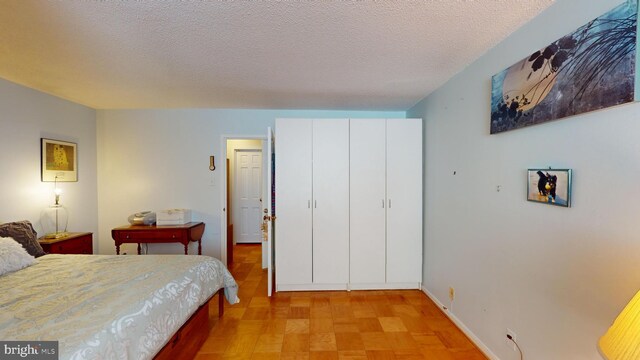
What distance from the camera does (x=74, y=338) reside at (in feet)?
3.56

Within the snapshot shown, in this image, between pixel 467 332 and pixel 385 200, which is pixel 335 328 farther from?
pixel 385 200

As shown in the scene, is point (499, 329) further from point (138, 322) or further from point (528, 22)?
point (138, 322)

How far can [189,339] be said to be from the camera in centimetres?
209

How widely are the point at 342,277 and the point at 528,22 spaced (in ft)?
9.22

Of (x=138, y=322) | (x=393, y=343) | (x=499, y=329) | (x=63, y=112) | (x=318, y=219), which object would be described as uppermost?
(x=63, y=112)

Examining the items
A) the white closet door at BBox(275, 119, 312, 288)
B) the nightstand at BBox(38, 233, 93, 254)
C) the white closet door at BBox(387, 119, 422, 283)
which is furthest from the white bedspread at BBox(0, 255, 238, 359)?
the white closet door at BBox(387, 119, 422, 283)

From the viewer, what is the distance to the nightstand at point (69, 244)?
2.54m

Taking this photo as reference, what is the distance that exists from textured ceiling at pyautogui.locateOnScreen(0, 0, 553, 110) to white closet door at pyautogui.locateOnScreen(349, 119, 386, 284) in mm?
523

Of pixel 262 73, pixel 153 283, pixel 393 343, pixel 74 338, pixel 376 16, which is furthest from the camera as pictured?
pixel 262 73

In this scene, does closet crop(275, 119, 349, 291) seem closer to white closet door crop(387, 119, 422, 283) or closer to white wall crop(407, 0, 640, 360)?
white closet door crop(387, 119, 422, 283)

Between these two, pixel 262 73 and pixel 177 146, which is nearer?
pixel 262 73

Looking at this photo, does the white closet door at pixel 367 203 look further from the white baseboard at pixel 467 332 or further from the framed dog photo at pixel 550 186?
the framed dog photo at pixel 550 186

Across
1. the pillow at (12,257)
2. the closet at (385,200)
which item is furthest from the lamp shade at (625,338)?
the pillow at (12,257)

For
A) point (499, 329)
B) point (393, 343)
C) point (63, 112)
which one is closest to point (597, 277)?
point (499, 329)
